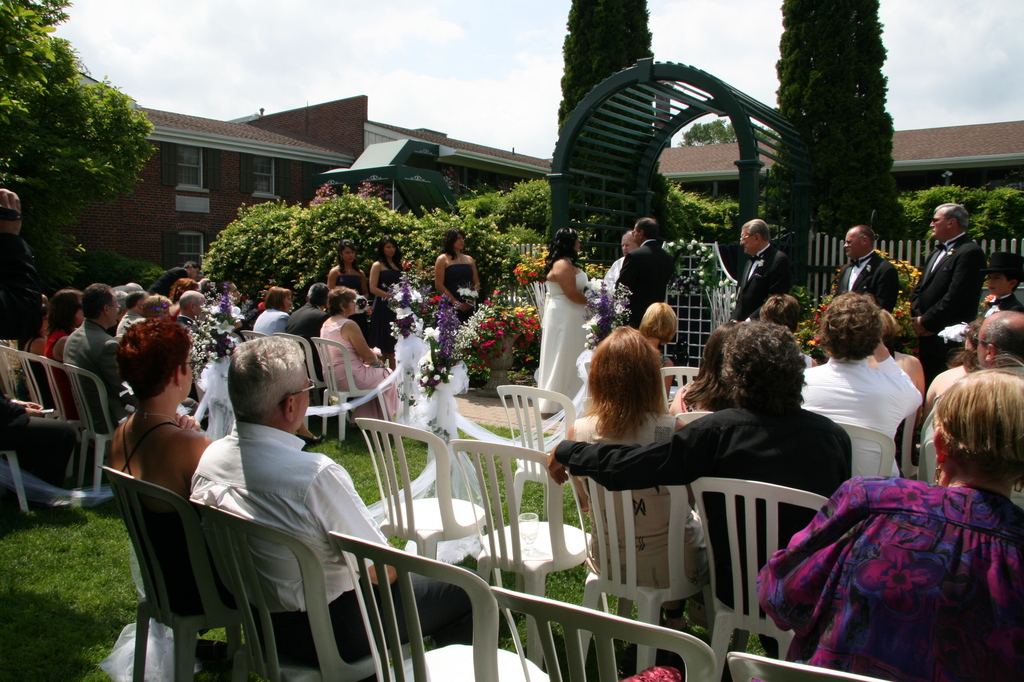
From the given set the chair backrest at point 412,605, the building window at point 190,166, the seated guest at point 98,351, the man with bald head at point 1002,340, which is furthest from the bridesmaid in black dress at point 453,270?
the building window at point 190,166

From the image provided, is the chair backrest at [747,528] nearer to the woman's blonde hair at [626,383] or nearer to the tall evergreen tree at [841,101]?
the woman's blonde hair at [626,383]

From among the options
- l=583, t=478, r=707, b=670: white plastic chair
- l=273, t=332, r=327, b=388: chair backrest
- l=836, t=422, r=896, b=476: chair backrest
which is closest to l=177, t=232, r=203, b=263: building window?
l=273, t=332, r=327, b=388: chair backrest

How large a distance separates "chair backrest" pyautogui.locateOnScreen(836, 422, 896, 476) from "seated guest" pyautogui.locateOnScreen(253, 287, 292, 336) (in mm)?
5490

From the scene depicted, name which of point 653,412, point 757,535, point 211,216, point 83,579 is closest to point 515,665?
point 757,535

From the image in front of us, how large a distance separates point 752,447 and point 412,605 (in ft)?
3.89

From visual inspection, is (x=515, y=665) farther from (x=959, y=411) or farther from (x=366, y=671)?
(x=959, y=411)

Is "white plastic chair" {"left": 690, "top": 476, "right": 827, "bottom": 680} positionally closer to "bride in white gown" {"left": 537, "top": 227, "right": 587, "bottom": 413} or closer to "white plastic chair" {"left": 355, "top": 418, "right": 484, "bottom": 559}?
"white plastic chair" {"left": 355, "top": 418, "right": 484, "bottom": 559}

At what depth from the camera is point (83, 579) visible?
345 cm

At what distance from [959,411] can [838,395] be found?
5.44 ft

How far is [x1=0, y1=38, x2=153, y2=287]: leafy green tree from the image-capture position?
49.3ft

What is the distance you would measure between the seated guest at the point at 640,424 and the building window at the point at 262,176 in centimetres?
2202

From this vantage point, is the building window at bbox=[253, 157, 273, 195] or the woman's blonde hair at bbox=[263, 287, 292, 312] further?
the building window at bbox=[253, 157, 273, 195]

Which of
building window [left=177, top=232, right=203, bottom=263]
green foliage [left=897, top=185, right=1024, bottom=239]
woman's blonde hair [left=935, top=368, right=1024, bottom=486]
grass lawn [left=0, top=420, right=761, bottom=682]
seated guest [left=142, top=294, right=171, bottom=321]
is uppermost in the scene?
green foliage [left=897, top=185, right=1024, bottom=239]

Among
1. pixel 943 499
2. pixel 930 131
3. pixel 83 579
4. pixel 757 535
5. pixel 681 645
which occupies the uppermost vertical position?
pixel 930 131
